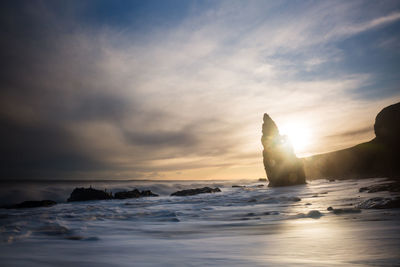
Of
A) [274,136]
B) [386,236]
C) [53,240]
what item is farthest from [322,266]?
[274,136]

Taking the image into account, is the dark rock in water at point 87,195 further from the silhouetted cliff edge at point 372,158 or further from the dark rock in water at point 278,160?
the silhouetted cliff edge at point 372,158

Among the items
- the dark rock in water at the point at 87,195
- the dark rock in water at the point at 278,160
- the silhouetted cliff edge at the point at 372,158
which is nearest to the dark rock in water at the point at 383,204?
the silhouetted cliff edge at the point at 372,158

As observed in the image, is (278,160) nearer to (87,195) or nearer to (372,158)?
(372,158)

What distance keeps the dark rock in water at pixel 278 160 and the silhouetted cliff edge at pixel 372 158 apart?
13.6 m

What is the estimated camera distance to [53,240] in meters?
4.04

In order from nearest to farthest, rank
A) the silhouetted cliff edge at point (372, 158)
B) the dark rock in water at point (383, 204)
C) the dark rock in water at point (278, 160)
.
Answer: the dark rock in water at point (383, 204) → the silhouetted cliff edge at point (372, 158) → the dark rock in water at point (278, 160)

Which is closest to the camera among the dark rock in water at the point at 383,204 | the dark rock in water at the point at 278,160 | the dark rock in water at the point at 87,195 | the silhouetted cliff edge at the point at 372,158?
the dark rock in water at the point at 383,204

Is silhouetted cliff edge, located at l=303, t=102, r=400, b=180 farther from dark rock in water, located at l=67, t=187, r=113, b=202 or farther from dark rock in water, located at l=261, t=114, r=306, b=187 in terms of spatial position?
dark rock in water, located at l=67, t=187, r=113, b=202

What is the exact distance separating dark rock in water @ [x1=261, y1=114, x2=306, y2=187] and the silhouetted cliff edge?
44.7 ft

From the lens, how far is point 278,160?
40281 mm

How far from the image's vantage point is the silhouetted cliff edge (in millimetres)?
36969

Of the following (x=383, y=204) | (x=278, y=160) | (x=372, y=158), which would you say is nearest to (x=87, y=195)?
(x=383, y=204)

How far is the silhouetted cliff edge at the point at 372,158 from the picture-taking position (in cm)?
3697

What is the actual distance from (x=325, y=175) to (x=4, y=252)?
91.6 m
